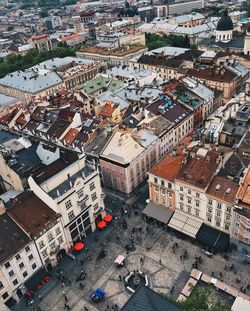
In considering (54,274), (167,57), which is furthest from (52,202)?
(167,57)

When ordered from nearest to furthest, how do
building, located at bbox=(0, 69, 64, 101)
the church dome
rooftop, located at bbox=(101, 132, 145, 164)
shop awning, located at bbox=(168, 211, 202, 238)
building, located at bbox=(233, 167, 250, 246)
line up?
building, located at bbox=(233, 167, 250, 246) → shop awning, located at bbox=(168, 211, 202, 238) → rooftop, located at bbox=(101, 132, 145, 164) → building, located at bbox=(0, 69, 64, 101) → the church dome

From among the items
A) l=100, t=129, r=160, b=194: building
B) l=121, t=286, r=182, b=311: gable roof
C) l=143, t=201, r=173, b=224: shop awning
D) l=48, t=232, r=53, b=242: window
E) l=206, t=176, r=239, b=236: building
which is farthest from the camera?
l=100, t=129, r=160, b=194: building

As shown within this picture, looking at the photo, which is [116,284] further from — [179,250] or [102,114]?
[102,114]

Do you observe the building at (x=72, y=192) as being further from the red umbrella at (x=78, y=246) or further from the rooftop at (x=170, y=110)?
the rooftop at (x=170, y=110)

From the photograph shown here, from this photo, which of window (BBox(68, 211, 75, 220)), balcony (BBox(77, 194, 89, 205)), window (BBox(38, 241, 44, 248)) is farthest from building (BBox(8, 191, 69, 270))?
balcony (BBox(77, 194, 89, 205))

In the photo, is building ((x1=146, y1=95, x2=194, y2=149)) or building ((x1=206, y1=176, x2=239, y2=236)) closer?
building ((x1=206, y1=176, x2=239, y2=236))

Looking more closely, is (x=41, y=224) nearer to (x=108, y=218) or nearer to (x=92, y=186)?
(x=92, y=186)

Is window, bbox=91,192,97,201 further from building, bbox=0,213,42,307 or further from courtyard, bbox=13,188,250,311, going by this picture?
building, bbox=0,213,42,307
